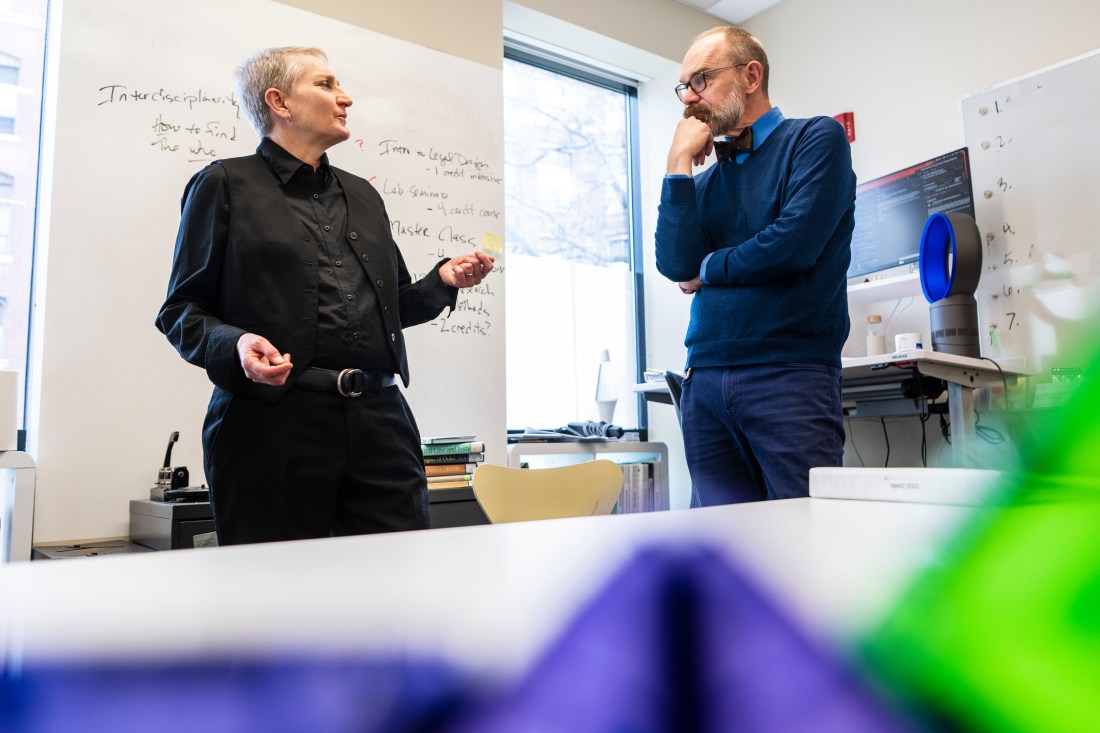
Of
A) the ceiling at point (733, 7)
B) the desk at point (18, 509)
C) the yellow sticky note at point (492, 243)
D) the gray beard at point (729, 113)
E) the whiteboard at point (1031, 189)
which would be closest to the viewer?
the gray beard at point (729, 113)

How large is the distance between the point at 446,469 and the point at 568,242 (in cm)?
182

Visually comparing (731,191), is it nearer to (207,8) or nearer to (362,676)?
(362,676)

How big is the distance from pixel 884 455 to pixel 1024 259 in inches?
37.2

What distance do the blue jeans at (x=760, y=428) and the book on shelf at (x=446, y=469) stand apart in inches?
49.1

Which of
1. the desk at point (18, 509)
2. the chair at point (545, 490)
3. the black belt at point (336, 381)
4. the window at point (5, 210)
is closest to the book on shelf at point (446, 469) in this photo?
the chair at point (545, 490)

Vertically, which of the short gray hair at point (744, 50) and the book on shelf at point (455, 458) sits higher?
the short gray hair at point (744, 50)

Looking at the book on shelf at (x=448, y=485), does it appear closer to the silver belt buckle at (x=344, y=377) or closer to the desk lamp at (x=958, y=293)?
the silver belt buckle at (x=344, y=377)

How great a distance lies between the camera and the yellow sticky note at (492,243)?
10.3 feet

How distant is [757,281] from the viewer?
146 centimetres

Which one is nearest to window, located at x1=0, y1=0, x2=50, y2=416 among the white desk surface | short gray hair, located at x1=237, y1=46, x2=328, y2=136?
short gray hair, located at x1=237, y1=46, x2=328, y2=136

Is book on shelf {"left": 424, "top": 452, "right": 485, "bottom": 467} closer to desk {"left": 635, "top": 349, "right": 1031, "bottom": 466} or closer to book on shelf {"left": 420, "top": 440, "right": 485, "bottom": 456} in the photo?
book on shelf {"left": 420, "top": 440, "right": 485, "bottom": 456}

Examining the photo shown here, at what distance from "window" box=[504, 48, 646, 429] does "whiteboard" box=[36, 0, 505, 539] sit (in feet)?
2.88

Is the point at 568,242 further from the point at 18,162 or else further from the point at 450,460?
the point at 18,162

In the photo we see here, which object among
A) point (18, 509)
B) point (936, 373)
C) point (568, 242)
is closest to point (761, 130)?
point (936, 373)
